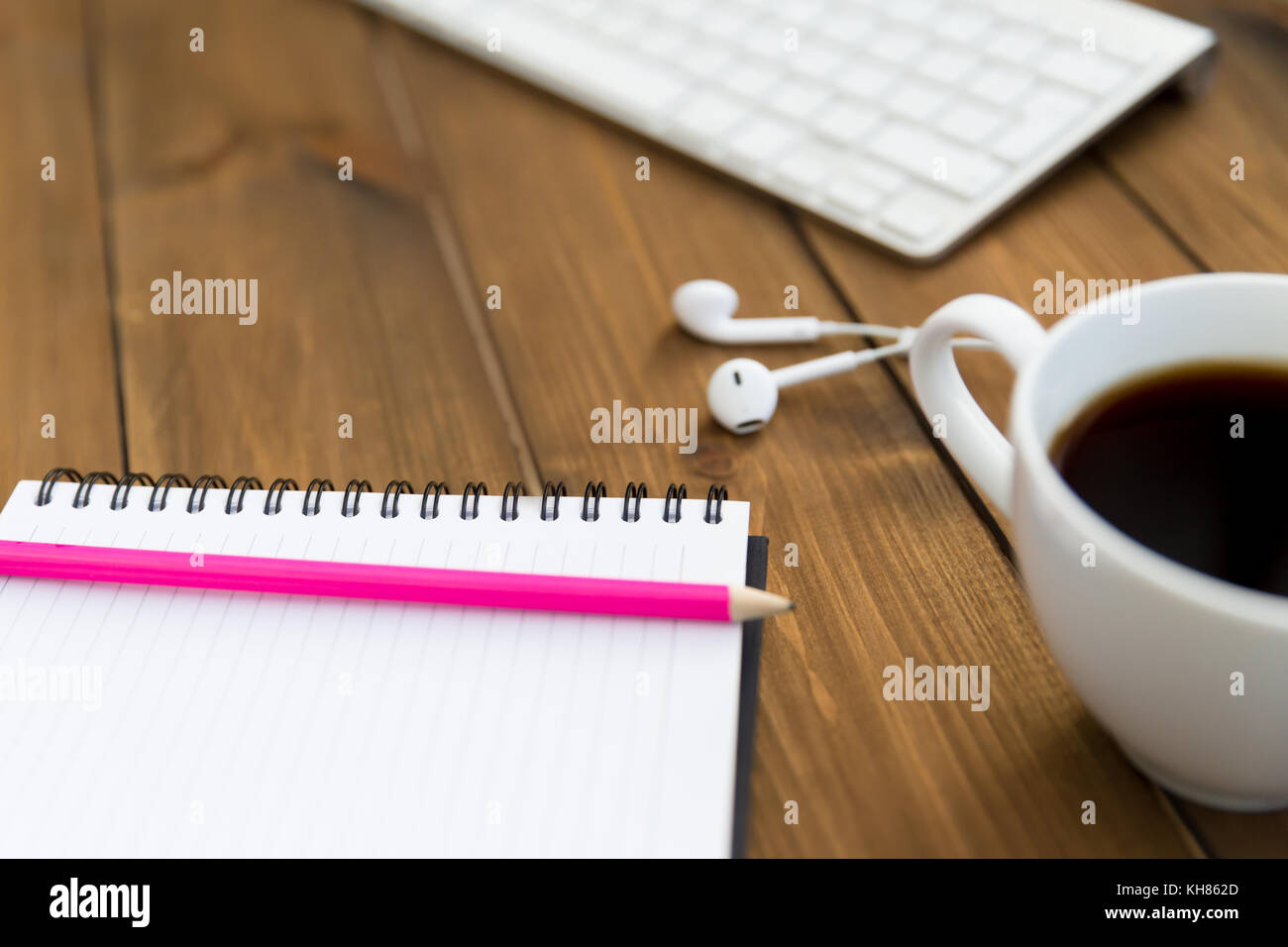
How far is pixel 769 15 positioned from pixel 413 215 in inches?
11.4

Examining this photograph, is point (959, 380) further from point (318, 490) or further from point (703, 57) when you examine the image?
point (703, 57)

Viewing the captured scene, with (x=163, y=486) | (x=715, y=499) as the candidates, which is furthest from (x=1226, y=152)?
(x=163, y=486)

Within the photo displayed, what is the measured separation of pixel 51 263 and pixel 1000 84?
61 cm

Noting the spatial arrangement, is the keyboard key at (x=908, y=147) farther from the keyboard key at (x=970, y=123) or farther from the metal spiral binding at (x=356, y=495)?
the metal spiral binding at (x=356, y=495)

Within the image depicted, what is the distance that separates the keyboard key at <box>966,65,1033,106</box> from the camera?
29.5 inches

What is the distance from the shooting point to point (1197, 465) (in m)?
0.43

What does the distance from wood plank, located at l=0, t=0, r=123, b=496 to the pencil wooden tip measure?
34 centimetres

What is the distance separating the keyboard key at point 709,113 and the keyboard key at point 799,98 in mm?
23

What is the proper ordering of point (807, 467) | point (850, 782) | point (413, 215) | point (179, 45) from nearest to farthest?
point (850, 782), point (807, 467), point (413, 215), point (179, 45)

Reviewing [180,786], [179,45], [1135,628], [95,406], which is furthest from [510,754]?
[179,45]

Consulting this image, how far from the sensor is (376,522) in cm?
54
